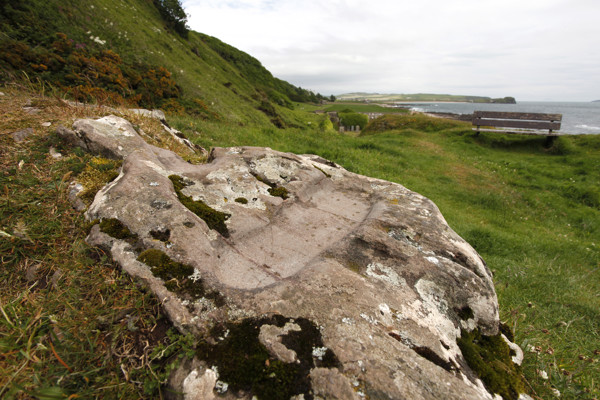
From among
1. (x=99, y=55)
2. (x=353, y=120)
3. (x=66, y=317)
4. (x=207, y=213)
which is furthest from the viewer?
(x=353, y=120)

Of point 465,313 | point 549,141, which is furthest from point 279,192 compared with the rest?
point 549,141

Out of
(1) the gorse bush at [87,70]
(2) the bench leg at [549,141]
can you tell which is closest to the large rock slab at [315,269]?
(1) the gorse bush at [87,70]

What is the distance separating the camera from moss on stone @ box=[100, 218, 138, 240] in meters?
3.09

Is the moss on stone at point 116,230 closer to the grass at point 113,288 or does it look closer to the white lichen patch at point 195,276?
the grass at point 113,288

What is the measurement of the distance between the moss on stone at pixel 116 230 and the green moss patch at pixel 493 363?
3829 millimetres

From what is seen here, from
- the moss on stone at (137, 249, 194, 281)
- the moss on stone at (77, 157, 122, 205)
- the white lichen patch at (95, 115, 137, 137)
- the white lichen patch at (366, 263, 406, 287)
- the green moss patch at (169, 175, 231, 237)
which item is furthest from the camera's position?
the white lichen patch at (95, 115, 137, 137)

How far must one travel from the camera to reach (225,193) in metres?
4.52

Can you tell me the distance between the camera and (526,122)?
70.5 feet

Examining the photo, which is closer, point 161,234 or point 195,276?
point 195,276

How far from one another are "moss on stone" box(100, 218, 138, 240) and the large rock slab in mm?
60

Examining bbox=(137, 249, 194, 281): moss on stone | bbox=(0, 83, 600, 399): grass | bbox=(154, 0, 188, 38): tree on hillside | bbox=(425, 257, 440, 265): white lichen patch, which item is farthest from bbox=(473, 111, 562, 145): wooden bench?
bbox=(154, 0, 188, 38): tree on hillside

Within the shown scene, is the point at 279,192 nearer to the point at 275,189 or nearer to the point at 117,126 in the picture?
the point at 275,189

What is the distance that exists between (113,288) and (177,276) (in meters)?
0.59

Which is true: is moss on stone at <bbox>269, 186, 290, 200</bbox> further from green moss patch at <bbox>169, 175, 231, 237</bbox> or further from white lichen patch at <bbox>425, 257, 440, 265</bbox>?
white lichen patch at <bbox>425, 257, 440, 265</bbox>
